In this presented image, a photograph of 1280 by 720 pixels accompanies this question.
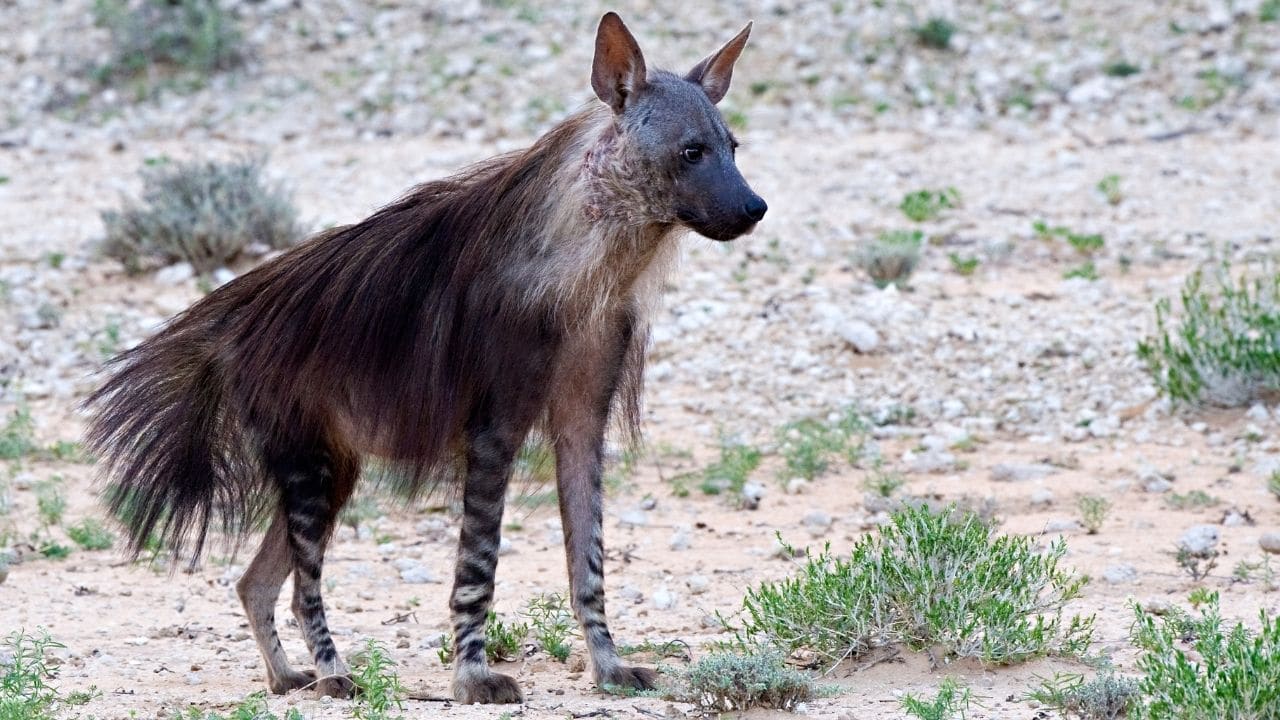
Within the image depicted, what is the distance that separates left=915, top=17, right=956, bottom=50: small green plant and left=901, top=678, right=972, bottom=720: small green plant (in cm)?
1076

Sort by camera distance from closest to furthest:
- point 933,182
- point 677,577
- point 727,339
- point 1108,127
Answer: point 677,577
point 727,339
point 933,182
point 1108,127

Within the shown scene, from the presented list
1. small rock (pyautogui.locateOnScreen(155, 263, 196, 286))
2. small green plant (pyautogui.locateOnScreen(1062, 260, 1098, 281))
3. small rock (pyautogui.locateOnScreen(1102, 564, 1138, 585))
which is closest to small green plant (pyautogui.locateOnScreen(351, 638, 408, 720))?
small rock (pyautogui.locateOnScreen(1102, 564, 1138, 585))

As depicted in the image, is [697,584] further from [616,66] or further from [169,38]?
[169,38]

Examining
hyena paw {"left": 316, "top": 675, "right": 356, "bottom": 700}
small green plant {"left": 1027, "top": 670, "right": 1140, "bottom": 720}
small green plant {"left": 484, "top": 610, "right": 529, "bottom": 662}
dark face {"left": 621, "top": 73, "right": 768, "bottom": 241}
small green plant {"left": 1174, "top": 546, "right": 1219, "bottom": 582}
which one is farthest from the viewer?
small green plant {"left": 1174, "top": 546, "right": 1219, "bottom": 582}

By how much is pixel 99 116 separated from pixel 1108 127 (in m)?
8.45

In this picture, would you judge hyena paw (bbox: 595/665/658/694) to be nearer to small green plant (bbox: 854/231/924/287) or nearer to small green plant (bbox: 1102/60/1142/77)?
small green plant (bbox: 854/231/924/287)

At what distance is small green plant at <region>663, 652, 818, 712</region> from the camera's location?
4.68 meters

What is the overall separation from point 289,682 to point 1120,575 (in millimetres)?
3037

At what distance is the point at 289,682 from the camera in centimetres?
547

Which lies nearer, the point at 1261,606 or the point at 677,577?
the point at 1261,606

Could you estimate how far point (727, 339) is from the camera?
9.50m

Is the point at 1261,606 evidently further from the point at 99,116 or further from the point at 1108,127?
the point at 99,116

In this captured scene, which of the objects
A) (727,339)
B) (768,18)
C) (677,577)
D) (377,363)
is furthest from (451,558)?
(768,18)

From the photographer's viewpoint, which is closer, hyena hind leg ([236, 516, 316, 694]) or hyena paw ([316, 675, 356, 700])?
hyena paw ([316, 675, 356, 700])
